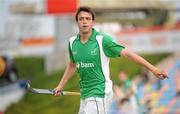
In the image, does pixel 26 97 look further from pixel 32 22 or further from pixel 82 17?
pixel 82 17

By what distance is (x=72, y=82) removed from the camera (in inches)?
714

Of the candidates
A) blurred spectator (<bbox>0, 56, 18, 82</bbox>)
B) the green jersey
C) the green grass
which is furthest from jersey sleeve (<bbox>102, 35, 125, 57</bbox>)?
blurred spectator (<bbox>0, 56, 18, 82</bbox>)

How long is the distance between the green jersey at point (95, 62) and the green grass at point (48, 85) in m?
11.3

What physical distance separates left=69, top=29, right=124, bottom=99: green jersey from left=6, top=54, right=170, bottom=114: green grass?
11.3m

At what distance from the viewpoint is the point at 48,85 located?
18.8m

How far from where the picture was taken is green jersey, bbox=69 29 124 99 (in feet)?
19.6

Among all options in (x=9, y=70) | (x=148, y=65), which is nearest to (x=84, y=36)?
(x=148, y=65)

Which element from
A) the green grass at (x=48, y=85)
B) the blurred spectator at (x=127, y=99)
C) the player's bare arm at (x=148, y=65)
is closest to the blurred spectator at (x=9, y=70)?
the green grass at (x=48, y=85)

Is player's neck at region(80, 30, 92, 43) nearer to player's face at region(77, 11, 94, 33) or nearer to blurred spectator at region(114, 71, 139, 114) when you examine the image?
player's face at region(77, 11, 94, 33)

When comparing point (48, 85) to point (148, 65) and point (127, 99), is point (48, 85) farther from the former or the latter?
point (148, 65)

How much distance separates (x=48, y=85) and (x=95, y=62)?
12.9 m

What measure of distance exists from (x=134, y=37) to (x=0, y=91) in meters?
4.48

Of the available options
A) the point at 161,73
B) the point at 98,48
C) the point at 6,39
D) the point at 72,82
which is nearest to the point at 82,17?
the point at 98,48

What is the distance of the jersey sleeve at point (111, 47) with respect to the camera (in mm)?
5930
